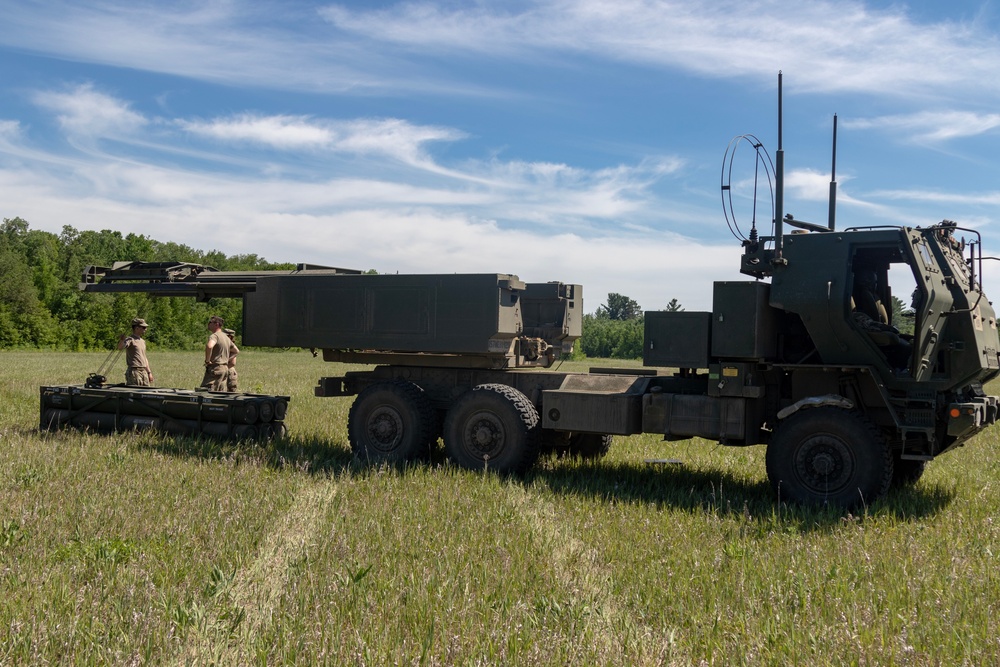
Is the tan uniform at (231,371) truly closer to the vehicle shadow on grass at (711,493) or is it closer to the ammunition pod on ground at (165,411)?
the ammunition pod on ground at (165,411)

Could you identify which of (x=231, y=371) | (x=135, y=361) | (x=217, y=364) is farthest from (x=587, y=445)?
(x=135, y=361)

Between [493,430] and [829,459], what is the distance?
12.0 feet

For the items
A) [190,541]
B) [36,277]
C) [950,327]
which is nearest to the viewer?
[190,541]

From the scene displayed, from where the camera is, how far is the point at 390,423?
1117 centimetres

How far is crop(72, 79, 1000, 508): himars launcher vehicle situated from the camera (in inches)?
339

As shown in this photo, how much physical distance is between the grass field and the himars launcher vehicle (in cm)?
59

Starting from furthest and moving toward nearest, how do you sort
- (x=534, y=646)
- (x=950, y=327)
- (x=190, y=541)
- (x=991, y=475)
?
(x=991, y=475) → (x=950, y=327) → (x=190, y=541) → (x=534, y=646)

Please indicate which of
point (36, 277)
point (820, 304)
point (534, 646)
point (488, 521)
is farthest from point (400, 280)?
point (36, 277)

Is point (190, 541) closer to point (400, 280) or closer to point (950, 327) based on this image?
point (400, 280)

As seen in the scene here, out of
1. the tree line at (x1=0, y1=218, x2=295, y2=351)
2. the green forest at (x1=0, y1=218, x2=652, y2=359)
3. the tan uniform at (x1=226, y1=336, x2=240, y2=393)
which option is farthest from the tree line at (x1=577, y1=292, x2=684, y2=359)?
the tan uniform at (x1=226, y1=336, x2=240, y2=393)

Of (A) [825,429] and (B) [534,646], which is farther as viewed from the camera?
(A) [825,429]

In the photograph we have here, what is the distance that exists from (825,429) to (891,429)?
2.50ft

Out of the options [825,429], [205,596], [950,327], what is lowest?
[205,596]

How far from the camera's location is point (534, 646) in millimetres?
4602
